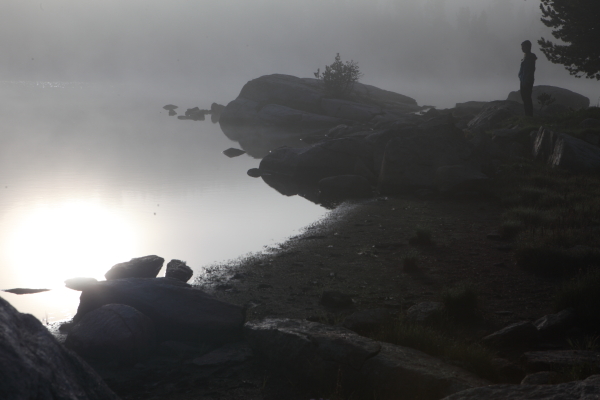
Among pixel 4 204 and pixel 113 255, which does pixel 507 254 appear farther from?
pixel 4 204

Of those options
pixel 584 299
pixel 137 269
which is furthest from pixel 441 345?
pixel 137 269

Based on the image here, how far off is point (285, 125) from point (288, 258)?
37142 millimetres

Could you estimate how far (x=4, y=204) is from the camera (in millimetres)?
16922

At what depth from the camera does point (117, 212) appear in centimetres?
1616

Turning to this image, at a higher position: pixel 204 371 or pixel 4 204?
pixel 4 204

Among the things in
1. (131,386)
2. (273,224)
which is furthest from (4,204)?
(131,386)

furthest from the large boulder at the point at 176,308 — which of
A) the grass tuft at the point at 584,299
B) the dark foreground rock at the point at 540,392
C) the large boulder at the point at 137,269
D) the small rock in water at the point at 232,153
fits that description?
the small rock in water at the point at 232,153

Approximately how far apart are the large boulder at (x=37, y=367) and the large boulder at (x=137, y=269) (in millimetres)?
5784

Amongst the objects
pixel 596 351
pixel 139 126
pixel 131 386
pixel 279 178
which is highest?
pixel 139 126

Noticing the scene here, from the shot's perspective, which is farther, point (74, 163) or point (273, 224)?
point (74, 163)

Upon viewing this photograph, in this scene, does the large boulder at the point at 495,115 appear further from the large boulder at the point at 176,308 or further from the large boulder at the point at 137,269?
the large boulder at the point at 176,308

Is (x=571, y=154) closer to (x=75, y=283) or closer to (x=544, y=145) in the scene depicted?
(x=544, y=145)

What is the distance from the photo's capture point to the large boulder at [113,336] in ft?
20.8

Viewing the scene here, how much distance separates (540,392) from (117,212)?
1453 cm
